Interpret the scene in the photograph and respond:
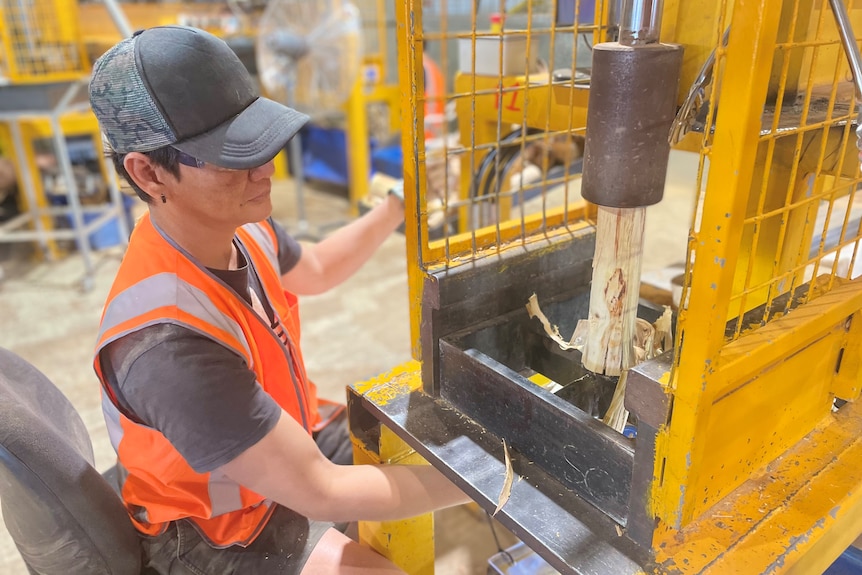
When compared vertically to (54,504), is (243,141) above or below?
above

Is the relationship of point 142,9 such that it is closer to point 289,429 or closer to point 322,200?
Result: point 322,200

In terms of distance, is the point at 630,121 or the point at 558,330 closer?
the point at 630,121

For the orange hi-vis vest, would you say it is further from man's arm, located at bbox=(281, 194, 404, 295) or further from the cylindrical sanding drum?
the cylindrical sanding drum

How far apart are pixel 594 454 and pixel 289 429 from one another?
1.30 feet

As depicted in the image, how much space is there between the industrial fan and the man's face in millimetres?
2696

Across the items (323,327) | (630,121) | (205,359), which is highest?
(630,121)

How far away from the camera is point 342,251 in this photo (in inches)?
54.7

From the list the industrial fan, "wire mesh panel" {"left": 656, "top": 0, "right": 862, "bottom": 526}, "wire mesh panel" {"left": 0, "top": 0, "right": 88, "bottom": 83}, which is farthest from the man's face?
"wire mesh panel" {"left": 0, "top": 0, "right": 88, "bottom": 83}

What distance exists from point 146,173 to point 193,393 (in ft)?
1.03

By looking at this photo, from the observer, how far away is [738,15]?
0.50m

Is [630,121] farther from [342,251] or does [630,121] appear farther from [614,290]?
[342,251]

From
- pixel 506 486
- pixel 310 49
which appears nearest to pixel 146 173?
pixel 506 486

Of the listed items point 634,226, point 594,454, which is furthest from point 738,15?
point 594,454

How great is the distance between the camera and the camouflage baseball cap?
817mm
